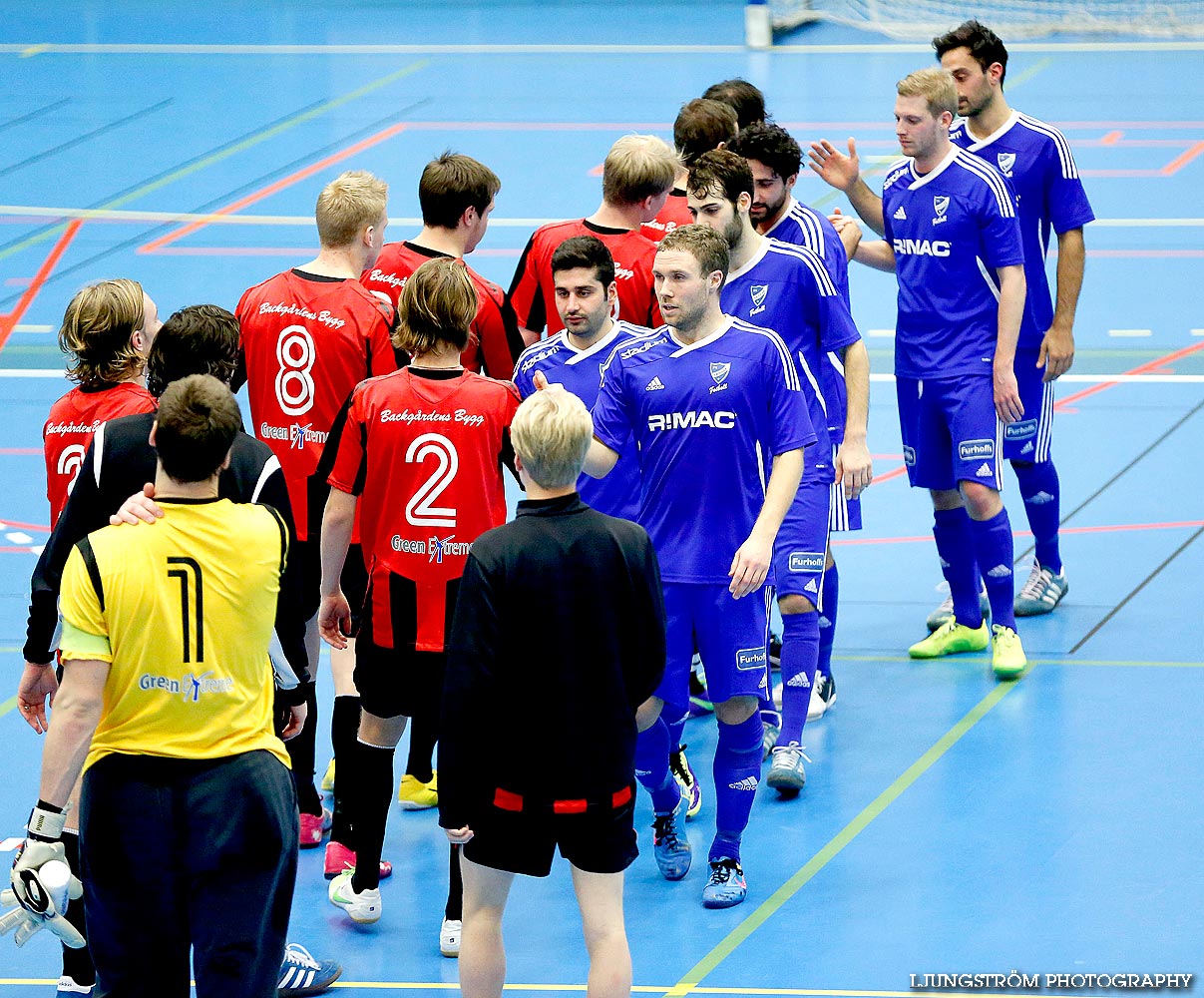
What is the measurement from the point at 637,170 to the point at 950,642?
283 centimetres

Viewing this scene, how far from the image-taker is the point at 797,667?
7.16 metres

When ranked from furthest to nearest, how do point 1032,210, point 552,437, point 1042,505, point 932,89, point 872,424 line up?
point 872,424 < point 1042,505 < point 1032,210 < point 932,89 < point 552,437

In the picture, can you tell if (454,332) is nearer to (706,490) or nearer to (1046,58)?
(706,490)

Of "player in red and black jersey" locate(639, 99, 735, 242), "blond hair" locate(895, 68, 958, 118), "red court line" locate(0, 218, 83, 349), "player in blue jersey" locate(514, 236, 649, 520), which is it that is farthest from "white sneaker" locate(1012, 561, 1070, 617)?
"red court line" locate(0, 218, 83, 349)

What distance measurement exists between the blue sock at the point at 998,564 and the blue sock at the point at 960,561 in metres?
0.16

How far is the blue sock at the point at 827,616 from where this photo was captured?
7.89 meters

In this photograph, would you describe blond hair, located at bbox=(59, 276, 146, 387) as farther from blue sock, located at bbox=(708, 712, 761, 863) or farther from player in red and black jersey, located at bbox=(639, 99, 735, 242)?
player in red and black jersey, located at bbox=(639, 99, 735, 242)

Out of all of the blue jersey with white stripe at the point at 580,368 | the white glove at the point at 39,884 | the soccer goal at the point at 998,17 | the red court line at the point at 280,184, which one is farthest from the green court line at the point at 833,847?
the soccer goal at the point at 998,17

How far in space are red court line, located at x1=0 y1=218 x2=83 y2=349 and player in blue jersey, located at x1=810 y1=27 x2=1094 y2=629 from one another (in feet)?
26.5

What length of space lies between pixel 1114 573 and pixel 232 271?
840 centimetres

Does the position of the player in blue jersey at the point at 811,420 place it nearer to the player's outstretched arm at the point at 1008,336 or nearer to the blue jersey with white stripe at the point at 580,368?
the blue jersey with white stripe at the point at 580,368

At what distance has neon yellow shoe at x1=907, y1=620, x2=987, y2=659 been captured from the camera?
331 inches

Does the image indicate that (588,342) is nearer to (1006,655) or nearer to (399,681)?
(399,681)

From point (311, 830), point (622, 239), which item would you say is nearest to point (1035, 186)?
point (622, 239)
